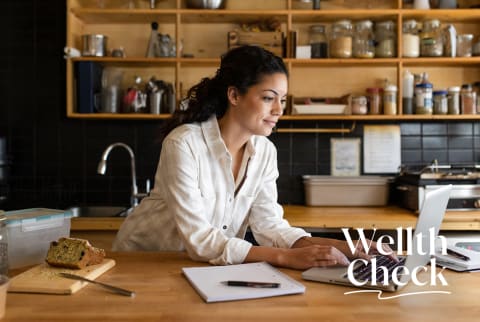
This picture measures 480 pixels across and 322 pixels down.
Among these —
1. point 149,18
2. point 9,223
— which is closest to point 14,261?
point 9,223

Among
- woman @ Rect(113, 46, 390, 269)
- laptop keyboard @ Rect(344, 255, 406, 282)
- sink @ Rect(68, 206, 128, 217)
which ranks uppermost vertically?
woman @ Rect(113, 46, 390, 269)

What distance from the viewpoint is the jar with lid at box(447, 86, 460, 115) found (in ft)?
11.3

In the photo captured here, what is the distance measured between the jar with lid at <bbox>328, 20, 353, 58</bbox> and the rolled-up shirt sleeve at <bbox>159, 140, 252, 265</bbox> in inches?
74.4

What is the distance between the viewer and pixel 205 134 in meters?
1.90

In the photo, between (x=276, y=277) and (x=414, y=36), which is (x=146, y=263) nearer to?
(x=276, y=277)

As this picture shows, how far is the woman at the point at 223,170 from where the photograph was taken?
1713mm

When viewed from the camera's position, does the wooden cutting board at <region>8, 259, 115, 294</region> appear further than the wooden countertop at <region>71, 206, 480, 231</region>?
No

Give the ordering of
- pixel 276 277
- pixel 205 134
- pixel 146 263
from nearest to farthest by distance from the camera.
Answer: pixel 276 277 < pixel 146 263 < pixel 205 134

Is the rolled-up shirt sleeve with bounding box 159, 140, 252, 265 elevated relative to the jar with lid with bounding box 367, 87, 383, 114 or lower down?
lower down

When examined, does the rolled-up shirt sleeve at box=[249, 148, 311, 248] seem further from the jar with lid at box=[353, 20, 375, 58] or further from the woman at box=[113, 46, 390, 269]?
the jar with lid at box=[353, 20, 375, 58]

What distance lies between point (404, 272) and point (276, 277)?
32cm

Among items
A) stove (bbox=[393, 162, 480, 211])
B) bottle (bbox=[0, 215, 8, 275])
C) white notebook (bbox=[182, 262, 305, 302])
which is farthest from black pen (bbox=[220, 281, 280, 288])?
stove (bbox=[393, 162, 480, 211])

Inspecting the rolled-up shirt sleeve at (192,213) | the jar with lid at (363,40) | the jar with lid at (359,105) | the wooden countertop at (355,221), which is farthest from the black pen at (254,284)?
the jar with lid at (363,40)

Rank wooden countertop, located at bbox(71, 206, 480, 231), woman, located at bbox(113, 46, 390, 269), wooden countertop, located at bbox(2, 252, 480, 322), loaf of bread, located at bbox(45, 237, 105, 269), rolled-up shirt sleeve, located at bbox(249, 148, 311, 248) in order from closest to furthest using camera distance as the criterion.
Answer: wooden countertop, located at bbox(2, 252, 480, 322) → loaf of bread, located at bbox(45, 237, 105, 269) → woman, located at bbox(113, 46, 390, 269) → rolled-up shirt sleeve, located at bbox(249, 148, 311, 248) → wooden countertop, located at bbox(71, 206, 480, 231)
